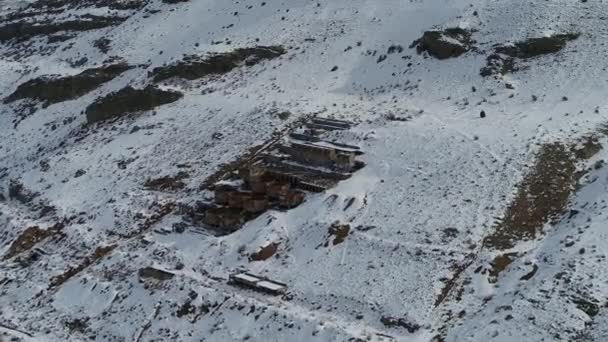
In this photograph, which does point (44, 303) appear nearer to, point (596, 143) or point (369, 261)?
point (369, 261)

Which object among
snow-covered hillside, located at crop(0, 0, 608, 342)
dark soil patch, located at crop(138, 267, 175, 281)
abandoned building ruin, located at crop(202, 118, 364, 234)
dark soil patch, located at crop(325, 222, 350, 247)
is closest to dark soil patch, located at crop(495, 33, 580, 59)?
snow-covered hillside, located at crop(0, 0, 608, 342)

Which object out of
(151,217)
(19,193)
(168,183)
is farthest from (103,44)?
(151,217)

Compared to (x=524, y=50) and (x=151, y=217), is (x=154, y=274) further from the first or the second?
(x=524, y=50)

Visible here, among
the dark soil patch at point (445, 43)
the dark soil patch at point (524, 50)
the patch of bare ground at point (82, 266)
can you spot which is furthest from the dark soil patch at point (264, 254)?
the dark soil patch at point (445, 43)

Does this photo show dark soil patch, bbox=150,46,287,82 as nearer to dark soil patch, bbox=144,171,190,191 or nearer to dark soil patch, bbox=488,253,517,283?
dark soil patch, bbox=144,171,190,191

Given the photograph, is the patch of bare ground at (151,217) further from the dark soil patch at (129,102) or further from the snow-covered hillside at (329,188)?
the dark soil patch at (129,102)

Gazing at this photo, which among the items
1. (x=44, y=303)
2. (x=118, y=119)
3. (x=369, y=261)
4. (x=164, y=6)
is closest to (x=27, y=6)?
(x=164, y=6)
